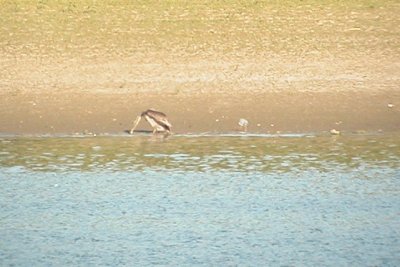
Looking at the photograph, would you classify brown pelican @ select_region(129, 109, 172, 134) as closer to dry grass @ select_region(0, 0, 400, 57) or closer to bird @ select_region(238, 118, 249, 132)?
bird @ select_region(238, 118, 249, 132)

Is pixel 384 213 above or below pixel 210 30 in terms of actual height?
below

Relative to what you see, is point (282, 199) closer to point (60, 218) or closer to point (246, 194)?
point (246, 194)

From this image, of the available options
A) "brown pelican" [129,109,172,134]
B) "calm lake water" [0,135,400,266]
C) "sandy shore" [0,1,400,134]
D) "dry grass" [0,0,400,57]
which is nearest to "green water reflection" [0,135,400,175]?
"calm lake water" [0,135,400,266]

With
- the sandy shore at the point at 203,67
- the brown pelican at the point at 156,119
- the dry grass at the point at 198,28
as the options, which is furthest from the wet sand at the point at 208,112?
the dry grass at the point at 198,28

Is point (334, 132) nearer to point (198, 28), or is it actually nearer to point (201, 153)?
point (201, 153)

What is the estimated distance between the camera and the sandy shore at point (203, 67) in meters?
15.7

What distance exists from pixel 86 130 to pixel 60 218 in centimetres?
456

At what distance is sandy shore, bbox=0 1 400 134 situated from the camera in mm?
15672

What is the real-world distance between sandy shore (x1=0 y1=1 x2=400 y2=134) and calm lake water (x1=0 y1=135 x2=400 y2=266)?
34.5 inches

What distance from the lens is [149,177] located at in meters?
12.5

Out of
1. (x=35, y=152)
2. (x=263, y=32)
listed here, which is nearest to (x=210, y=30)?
(x=263, y=32)

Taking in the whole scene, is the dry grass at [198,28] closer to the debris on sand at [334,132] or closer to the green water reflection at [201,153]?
the debris on sand at [334,132]

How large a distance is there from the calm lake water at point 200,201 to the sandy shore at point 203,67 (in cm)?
88

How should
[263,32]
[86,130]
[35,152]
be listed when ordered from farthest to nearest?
[263,32]
[86,130]
[35,152]
